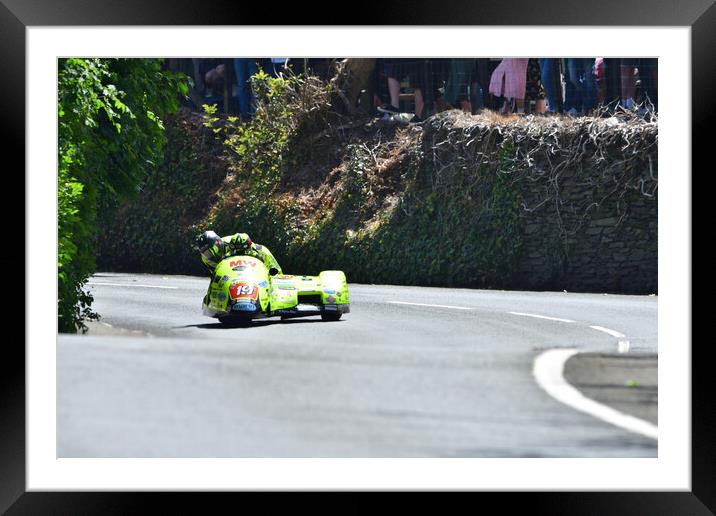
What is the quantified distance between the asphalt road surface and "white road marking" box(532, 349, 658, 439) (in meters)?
0.12

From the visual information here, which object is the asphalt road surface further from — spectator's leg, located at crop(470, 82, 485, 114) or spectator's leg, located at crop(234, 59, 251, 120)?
spectator's leg, located at crop(234, 59, 251, 120)

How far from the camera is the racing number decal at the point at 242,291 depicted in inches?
609

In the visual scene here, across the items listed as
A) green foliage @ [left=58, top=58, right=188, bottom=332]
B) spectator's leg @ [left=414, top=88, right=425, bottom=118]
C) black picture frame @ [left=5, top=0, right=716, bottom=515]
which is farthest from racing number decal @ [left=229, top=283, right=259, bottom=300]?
spectator's leg @ [left=414, top=88, right=425, bottom=118]

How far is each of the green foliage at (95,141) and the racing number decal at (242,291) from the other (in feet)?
5.96

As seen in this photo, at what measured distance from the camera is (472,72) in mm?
25000

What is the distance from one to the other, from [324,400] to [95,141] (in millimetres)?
7516

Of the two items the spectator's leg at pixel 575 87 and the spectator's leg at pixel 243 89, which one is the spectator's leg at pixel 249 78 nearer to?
the spectator's leg at pixel 243 89

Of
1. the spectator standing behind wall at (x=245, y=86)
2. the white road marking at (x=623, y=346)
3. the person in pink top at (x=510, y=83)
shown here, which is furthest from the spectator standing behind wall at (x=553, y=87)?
the white road marking at (x=623, y=346)

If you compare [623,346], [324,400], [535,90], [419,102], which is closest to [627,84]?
[535,90]

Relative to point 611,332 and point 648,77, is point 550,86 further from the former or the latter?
point 611,332

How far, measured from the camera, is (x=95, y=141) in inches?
616
